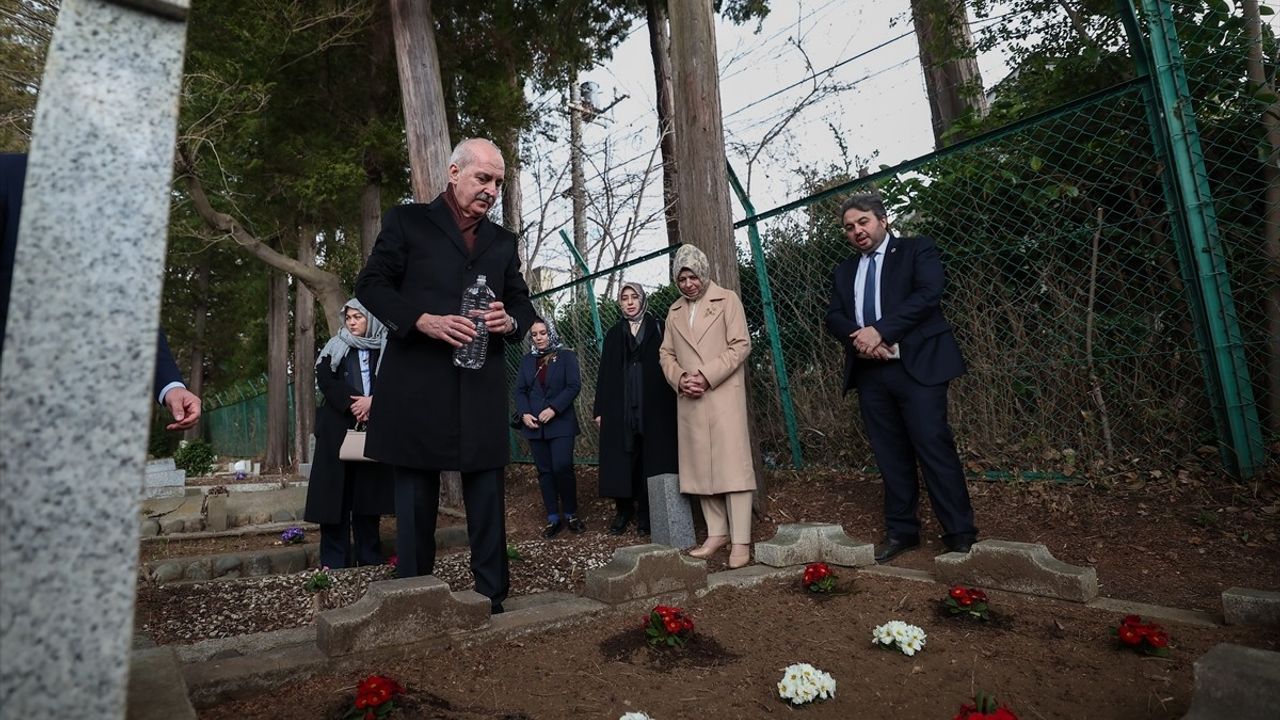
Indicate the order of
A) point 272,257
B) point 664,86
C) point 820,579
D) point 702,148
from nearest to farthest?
point 820,579, point 702,148, point 272,257, point 664,86

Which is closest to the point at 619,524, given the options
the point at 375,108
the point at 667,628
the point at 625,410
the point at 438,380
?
the point at 625,410

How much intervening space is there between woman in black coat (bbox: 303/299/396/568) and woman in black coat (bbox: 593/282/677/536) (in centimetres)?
162

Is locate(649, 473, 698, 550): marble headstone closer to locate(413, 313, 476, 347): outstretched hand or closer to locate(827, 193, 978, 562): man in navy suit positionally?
locate(827, 193, 978, 562): man in navy suit

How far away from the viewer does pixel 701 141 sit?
16.2 ft

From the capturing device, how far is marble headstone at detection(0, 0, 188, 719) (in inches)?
34.4

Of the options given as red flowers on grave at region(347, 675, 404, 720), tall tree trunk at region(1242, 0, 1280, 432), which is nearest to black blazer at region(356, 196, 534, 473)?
red flowers on grave at region(347, 675, 404, 720)

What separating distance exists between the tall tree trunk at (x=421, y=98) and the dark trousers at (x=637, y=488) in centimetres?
331

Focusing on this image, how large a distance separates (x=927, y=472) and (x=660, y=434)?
68.1 inches

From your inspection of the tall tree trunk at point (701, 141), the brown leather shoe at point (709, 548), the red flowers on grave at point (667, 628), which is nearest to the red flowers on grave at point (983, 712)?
the red flowers on grave at point (667, 628)

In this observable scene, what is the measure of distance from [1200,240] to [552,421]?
4241 mm

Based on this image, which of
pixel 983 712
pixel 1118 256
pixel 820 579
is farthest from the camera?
pixel 1118 256

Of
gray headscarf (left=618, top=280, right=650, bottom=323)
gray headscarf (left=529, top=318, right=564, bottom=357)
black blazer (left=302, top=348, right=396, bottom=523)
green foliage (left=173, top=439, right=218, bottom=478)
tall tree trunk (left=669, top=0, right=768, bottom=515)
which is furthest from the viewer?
green foliage (left=173, top=439, right=218, bottom=478)

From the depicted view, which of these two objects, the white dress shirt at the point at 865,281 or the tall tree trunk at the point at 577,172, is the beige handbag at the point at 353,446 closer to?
the white dress shirt at the point at 865,281

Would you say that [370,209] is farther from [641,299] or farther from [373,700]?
[373,700]
